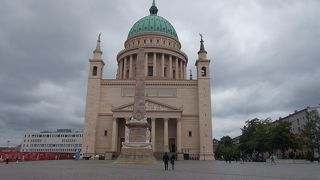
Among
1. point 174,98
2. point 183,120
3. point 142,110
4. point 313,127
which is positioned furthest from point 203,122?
point 142,110

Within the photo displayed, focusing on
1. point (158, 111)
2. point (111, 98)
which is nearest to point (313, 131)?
point (158, 111)

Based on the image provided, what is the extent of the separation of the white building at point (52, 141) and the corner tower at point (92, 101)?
81118 millimetres

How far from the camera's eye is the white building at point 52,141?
476ft

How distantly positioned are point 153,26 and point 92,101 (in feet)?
100

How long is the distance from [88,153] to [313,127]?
4260 cm

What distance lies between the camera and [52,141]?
5822 inches

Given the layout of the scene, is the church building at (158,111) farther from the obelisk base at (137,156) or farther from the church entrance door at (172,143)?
the obelisk base at (137,156)

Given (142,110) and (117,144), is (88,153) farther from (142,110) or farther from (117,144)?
(142,110)

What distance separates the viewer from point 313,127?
53.9 meters

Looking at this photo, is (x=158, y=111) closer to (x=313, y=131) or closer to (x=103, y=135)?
(x=103, y=135)

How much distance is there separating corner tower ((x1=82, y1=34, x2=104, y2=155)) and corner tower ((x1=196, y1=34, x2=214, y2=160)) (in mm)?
22298

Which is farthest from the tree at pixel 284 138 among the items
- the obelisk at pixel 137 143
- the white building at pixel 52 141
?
the white building at pixel 52 141

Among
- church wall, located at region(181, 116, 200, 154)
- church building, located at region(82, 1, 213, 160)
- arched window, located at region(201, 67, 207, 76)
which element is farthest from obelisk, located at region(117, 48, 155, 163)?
arched window, located at region(201, 67, 207, 76)

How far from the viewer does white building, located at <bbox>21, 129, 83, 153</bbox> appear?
476 ft
